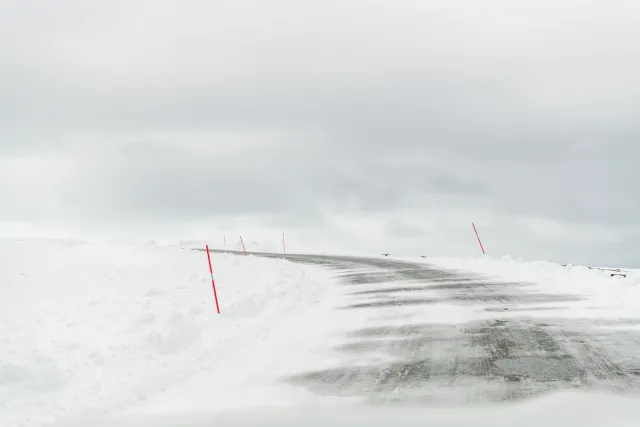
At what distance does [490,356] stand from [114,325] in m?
6.63

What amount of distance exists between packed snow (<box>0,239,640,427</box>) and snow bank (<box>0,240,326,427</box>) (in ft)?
0.08

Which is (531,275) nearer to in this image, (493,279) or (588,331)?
(493,279)

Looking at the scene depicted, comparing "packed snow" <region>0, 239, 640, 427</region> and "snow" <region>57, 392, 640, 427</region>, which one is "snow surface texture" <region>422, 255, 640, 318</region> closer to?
"packed snow" <region>0, 239, 640, 427</region>

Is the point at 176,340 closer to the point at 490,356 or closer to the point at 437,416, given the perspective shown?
the point at 490,356

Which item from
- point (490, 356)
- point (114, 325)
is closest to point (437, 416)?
point (490, 356)

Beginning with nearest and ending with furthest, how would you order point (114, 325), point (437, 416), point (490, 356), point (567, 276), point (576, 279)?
point (437, 416), point (490, 356), point (114, 325), point (576, 279), point (567, 276)

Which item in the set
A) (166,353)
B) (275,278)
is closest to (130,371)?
(166,353)

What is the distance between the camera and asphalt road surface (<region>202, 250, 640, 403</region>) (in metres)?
7.85

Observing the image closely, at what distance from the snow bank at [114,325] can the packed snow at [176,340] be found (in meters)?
0.03

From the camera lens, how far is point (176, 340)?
38.2 feet

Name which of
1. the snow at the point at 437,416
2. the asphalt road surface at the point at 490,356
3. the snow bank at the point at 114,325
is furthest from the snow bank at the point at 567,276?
the snow at the point at 437,416

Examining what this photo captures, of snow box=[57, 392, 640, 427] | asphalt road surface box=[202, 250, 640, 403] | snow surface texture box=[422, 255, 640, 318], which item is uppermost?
snow surface texture box=[422, 255, 640, 318]

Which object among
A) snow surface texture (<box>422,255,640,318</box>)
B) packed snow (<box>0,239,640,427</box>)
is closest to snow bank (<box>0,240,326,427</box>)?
packed snow (<box>0,239,640,427</box>)

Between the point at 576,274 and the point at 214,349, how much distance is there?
45.1 feet
